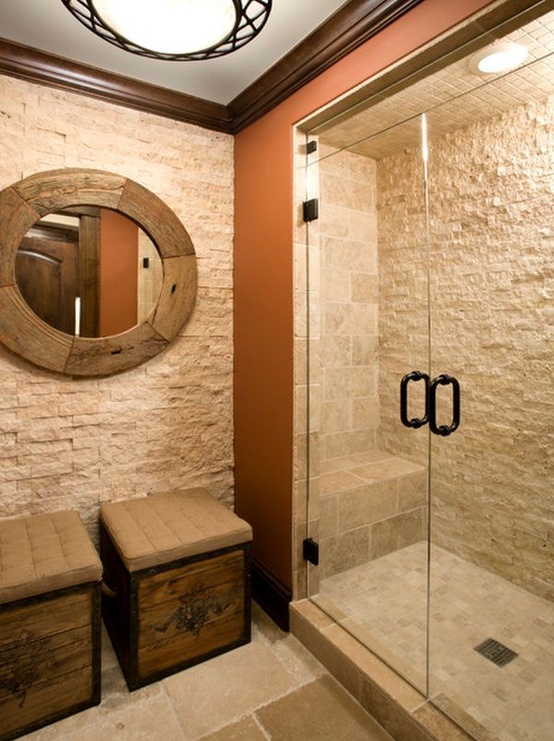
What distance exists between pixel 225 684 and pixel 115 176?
209cm

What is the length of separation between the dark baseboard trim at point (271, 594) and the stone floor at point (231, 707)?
189mm

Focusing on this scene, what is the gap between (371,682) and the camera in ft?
4.97

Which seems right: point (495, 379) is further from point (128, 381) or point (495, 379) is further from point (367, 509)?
point (128, 381)

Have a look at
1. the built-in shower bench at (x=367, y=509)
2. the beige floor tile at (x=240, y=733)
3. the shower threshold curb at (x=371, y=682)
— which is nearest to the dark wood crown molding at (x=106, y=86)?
the built-in shower bench at (x=367, y=509)

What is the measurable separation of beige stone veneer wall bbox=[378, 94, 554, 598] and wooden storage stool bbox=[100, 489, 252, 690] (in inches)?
49.5

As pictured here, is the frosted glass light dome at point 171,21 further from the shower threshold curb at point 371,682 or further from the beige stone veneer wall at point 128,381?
the shower threshold curb at point 371,682

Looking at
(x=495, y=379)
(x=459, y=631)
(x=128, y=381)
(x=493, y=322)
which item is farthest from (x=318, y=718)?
(x=493, y=322)

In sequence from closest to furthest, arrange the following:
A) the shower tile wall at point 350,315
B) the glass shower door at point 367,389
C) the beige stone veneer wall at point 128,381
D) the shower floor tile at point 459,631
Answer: the shower floor tile at point 459,631 < the beige stone veneer wall at point 128,381 < the glass shower door at point 367,389 < the shower tile wall at point 350,315

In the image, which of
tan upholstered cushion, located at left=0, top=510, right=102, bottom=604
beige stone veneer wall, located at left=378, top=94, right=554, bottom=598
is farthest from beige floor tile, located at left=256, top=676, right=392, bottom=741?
beige stone veneer wall, located at left=378, top=94, right=554, bottom=598

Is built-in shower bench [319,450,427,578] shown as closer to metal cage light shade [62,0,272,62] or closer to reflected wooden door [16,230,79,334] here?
reflected wooden door [16,230,79,334]

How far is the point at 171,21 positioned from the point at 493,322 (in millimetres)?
1856

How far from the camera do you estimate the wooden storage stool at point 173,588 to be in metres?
1.59

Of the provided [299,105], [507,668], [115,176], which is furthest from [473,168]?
[507,668]

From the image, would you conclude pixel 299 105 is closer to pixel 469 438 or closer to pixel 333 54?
pixel 333 54
